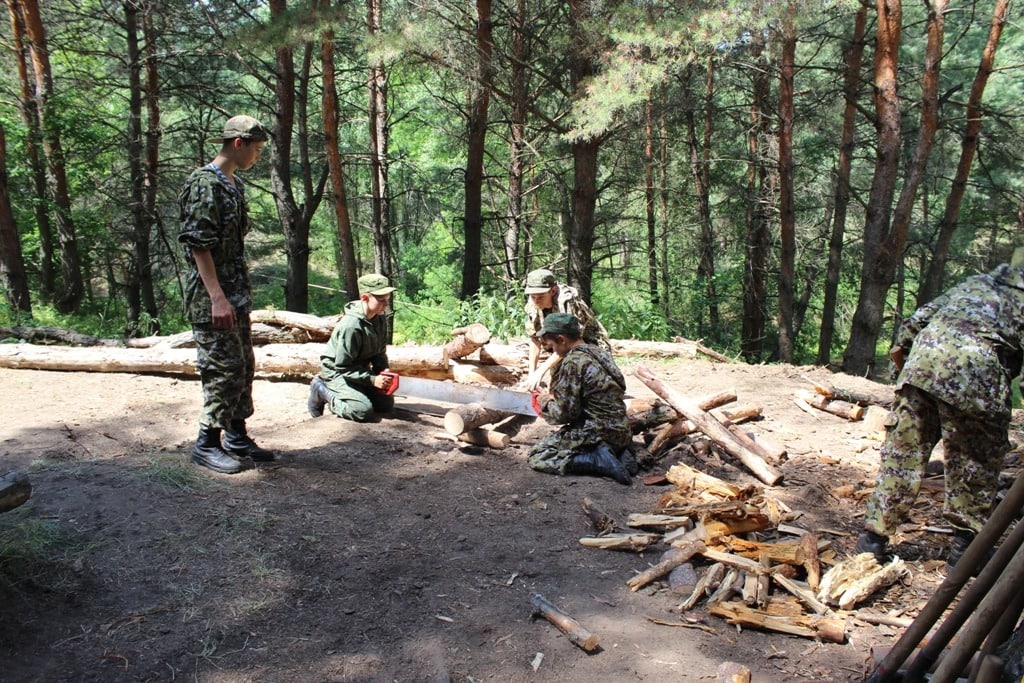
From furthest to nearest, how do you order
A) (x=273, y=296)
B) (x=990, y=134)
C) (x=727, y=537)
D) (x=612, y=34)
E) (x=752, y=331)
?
1. (x=273, y=296)
2. (x=752, y=331)
3. (x=990, y=134)
4. (x=612, y=34)
5. (x=727, y=537)

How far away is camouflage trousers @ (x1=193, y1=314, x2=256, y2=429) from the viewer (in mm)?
4426

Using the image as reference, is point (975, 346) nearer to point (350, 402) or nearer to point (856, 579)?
point (856, 579)

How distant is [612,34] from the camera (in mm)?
8961

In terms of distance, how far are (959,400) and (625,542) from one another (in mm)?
2052

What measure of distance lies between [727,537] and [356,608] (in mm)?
2360

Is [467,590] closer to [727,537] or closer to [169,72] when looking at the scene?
[727,537]

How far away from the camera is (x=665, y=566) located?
153 inches

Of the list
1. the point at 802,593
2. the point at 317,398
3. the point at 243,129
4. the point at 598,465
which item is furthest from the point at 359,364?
the point at 802,593

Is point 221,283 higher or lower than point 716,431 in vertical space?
higher

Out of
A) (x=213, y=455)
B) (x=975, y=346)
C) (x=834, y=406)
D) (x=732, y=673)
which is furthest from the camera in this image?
(x=834, y=406)

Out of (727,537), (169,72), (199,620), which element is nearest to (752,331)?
(727,537)

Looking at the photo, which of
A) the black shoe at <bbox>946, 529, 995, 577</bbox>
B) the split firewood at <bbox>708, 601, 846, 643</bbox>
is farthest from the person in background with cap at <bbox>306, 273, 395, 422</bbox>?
the black shoe at <bbox>946, 529, 995, 577</bbox>

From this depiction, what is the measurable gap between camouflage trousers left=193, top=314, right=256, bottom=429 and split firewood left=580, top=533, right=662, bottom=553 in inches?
103

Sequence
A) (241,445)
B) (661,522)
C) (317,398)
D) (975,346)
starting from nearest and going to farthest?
1. (975,346)
2. (661,522)
3. (241,445)
4. (317,398)
